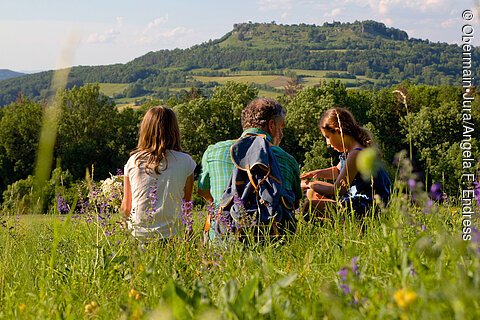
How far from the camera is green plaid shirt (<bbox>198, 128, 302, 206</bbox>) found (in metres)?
4.61

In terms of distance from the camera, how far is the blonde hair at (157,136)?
4805 millimetres

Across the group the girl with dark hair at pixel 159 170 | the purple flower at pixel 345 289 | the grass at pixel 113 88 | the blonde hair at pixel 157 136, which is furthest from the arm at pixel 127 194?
the grass at pixel 113 88

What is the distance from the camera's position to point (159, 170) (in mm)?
4770

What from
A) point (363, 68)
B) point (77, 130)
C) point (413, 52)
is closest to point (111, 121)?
point (77, 130)

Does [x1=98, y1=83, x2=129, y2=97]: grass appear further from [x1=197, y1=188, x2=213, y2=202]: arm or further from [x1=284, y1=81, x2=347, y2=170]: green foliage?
[x1=197, y1=188, x2=213, y2=202]: arm

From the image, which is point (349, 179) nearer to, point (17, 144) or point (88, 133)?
point (88, 133)

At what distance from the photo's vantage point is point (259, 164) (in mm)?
4301

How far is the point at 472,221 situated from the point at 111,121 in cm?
5740

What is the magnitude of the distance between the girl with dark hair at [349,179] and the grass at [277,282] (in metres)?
1.09

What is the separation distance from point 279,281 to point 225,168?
2939 millimetres

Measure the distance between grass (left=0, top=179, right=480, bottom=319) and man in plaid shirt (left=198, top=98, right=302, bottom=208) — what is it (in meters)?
0.82

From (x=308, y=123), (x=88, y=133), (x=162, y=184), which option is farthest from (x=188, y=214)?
(x=88, y=133)

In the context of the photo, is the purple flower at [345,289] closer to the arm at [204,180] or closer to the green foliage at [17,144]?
the arm at [204,180]

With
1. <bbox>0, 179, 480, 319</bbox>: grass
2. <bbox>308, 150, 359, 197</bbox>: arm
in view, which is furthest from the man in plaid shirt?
<bbox>0, 179, 480, 319</bbox>: grass
